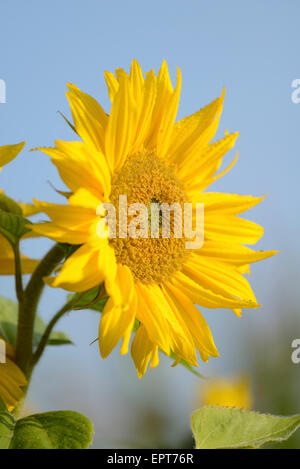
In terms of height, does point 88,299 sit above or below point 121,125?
below

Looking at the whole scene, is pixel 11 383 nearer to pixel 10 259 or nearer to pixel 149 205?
pixel 10 259

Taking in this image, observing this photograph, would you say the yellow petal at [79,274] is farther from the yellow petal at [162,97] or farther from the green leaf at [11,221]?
the yellow petal at [162,97]

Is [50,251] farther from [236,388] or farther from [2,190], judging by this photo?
[236,388]

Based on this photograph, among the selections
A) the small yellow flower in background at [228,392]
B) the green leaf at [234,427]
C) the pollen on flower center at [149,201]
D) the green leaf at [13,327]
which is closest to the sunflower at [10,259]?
the green leaf at [13,327]

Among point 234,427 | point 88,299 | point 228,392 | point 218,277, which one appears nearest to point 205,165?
point 218,277

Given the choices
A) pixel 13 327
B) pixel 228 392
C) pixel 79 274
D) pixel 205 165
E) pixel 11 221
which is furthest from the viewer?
pixel 228 392

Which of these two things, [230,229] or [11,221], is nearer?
[11,221]
